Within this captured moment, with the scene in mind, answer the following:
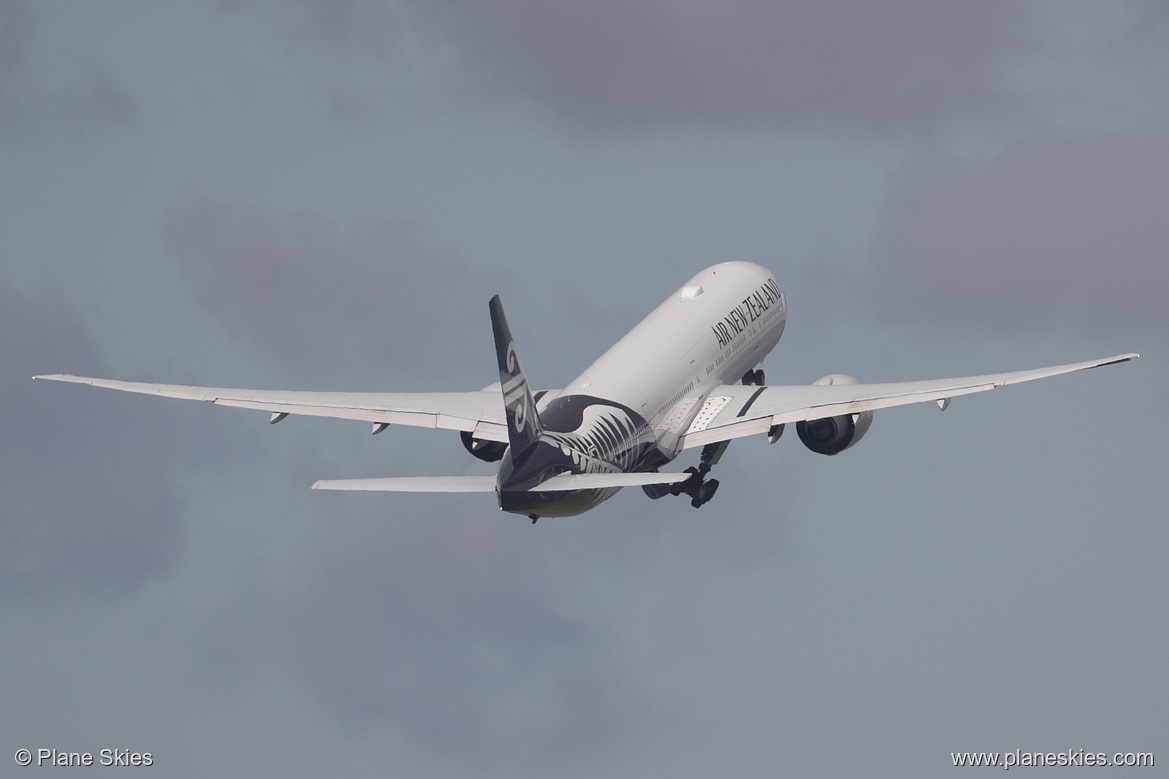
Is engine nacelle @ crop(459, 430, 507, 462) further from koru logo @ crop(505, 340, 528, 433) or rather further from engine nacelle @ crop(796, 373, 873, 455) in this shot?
koru logo @ crop(505, 340, 528, 433)

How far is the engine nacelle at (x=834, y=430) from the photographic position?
2884 inches

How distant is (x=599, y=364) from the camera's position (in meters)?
72.1

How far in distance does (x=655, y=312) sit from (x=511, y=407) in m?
18.4

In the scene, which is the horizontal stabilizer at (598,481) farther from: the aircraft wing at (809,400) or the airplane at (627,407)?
the aircraft wing at (809,400)

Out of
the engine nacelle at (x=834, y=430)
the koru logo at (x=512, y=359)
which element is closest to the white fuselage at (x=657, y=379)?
the koru logo at (x=512, y=359)

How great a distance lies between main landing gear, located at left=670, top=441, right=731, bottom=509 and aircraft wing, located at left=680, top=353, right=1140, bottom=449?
4.08 ft

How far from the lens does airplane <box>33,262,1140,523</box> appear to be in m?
62.0

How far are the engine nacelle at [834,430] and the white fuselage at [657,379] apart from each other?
12.7ft

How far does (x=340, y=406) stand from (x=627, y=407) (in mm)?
9526

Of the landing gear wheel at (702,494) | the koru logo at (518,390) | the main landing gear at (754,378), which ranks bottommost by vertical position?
the koru logo at (518,390)

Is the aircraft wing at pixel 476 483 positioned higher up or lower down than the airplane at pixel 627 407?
lower down

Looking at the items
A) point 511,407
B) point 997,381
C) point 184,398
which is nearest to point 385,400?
point 184,398

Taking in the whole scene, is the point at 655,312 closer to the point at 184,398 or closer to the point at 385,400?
the point at 385,400

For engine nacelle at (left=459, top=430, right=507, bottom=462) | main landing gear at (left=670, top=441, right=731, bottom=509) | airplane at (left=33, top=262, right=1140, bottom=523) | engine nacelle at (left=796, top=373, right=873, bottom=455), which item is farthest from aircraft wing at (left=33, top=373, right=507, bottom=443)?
engine nacelle at (left=796, top=373, right=873, bottom=455)
